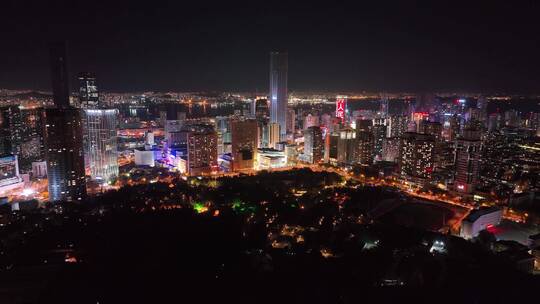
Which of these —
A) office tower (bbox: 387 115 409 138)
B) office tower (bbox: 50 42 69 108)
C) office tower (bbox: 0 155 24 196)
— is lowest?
office tower (bbox: 0 155 24 196)

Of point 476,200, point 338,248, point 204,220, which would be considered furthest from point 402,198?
point 204,220

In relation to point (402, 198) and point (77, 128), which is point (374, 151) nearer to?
point (402, 198)

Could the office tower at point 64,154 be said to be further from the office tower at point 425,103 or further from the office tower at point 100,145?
the office tower at point 425,103

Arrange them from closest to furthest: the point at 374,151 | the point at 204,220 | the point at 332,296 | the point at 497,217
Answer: the point at 332,296, the point at 204,220, the point at 497,217, the point at 374,151

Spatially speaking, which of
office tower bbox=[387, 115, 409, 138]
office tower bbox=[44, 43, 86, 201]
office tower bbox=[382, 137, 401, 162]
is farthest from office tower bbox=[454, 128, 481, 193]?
office tower bbox=[44, 43, 86, 201]

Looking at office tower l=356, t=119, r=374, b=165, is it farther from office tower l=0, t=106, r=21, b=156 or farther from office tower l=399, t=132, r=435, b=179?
office tower l=0, t=106, r=21, b=156

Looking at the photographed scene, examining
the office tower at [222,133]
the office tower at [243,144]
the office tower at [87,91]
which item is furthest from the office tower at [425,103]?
the office tower at [87,91]
